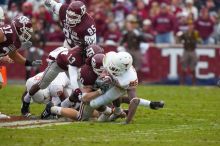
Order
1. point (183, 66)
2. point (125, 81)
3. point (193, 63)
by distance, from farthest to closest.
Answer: point (183, 66) → point (193, 63) → point (125, 81)

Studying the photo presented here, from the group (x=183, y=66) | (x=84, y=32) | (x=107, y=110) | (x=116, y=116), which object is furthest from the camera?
(x=183, y=66)

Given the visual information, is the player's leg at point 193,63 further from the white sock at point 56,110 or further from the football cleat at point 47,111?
the white sock at point 56,110

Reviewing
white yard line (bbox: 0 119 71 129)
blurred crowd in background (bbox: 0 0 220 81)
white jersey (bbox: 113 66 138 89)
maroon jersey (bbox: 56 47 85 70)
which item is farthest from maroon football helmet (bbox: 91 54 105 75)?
blurred crowd in background (bbox: 0 0 220 81)

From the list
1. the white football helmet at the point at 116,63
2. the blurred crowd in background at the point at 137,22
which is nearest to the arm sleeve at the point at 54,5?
the white football helmet at the point at 116,63

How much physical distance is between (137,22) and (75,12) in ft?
28.4

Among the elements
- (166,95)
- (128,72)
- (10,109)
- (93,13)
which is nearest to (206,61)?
(93,13)

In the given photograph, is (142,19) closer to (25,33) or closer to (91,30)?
(91,30)

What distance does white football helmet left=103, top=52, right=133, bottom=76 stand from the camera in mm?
10273

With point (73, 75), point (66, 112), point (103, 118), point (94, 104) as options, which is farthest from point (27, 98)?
point (94, 104)

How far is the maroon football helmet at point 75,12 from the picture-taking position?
11.7m

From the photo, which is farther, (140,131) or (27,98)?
(27,98)

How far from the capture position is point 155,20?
20719 millimetres

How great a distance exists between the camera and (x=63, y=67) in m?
11.7

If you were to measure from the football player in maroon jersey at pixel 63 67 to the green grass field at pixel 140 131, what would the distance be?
0.64m
